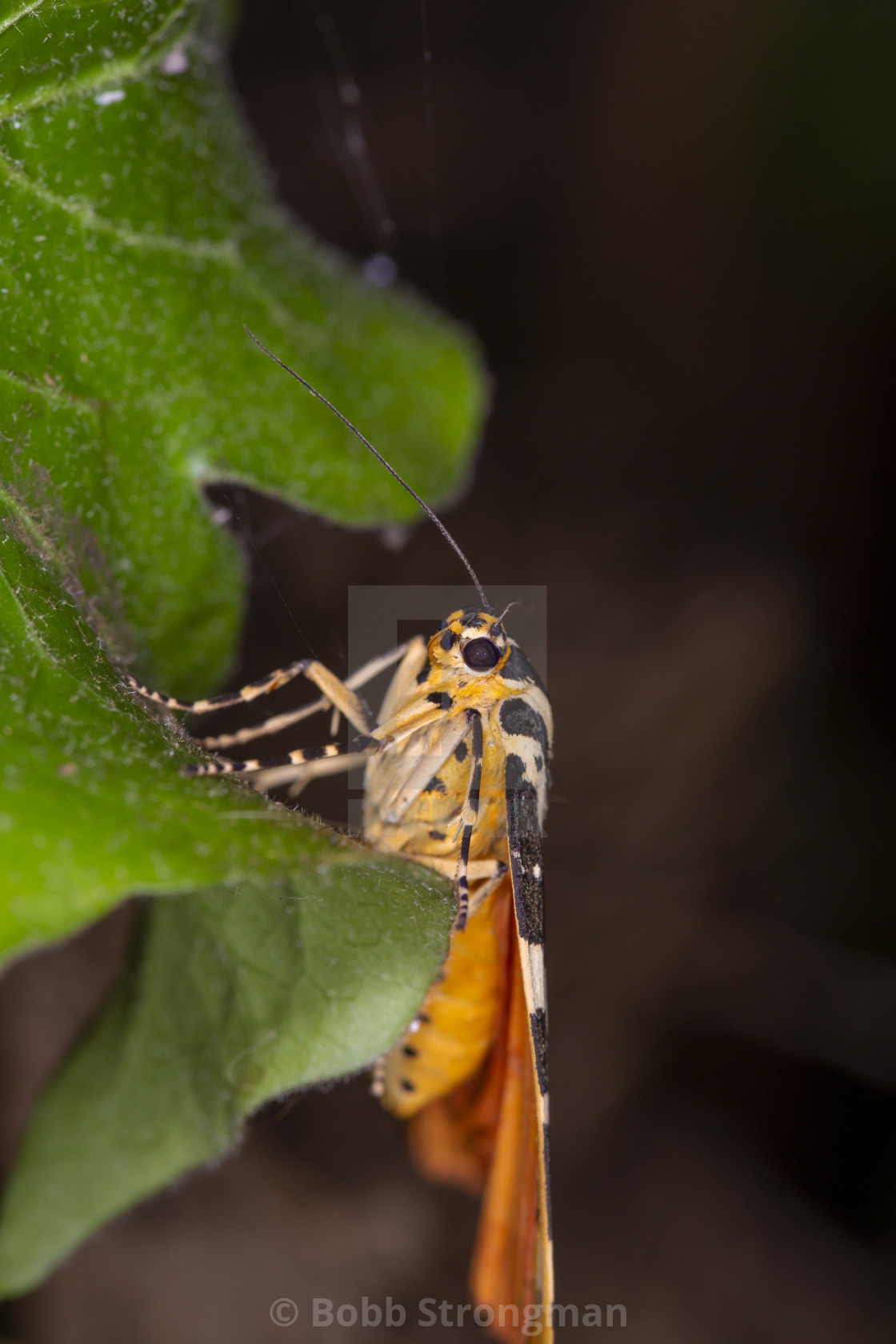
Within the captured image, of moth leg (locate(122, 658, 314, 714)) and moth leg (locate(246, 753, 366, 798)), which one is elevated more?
moth leg (locate(122, 658, 314, 714))

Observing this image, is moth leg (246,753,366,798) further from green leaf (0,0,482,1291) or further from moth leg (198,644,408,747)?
green leaf (0,0,482,1291)

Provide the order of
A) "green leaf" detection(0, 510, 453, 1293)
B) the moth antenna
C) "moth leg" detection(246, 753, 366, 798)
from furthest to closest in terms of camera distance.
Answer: "moth leg" detection(246, 753, 366, 798), the moth antenna, "green leaf" detection(0, 510, 453, 1293)

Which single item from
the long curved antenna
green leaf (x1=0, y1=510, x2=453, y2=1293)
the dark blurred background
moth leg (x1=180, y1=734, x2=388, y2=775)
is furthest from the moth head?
the dark blurred background

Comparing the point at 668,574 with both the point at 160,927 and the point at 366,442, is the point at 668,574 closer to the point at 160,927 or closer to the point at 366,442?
the point at 366,442

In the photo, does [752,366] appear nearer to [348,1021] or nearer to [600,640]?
[600,640]

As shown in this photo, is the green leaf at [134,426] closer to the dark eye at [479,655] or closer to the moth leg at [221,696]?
the moth leg at [221,696]

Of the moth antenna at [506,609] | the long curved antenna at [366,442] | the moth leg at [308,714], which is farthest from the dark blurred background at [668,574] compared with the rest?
the long curved antenna at [366,442]

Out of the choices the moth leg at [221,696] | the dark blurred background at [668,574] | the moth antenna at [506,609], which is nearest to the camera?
the moth leg at [221,696]
